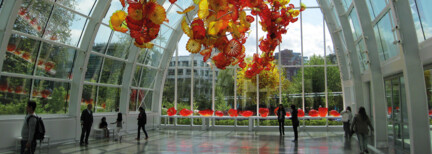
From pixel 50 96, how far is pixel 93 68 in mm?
2454

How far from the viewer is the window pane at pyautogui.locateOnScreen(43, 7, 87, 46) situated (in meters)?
10.8

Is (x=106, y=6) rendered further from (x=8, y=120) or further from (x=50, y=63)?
(x=8, y=120)

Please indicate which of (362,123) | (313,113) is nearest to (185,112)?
(313,113)

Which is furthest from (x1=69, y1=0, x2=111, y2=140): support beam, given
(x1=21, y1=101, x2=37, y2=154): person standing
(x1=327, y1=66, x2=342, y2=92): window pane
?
(x1=327, y1=66, x2=342, y2=92): window pane

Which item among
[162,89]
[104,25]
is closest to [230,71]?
[162,89]

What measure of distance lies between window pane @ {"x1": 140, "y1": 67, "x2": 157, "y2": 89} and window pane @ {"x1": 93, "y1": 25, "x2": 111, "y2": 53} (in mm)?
3721

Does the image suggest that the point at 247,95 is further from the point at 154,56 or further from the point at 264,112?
the point at 154,56

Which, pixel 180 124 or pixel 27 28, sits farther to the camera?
pixel 180 124

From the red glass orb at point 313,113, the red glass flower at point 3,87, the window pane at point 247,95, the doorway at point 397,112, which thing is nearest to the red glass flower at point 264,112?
the window pane at point 247,95

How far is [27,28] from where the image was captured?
9.95 m

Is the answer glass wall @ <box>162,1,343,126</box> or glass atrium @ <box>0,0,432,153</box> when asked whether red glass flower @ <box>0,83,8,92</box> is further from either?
glass wall @ <box>162,1,343,126</box>

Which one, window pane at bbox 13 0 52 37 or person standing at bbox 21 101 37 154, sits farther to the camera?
window pane at bbox 13 0 52 37

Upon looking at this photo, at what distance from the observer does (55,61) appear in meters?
11.5

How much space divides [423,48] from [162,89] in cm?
1405
